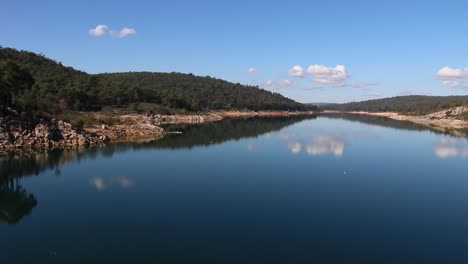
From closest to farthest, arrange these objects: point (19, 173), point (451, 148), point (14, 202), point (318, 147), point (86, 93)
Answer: point (14, 202) → point (19, 173) → point (318, 147) → point (451, 148) → point (86, 93)

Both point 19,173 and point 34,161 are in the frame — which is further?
point 34,161

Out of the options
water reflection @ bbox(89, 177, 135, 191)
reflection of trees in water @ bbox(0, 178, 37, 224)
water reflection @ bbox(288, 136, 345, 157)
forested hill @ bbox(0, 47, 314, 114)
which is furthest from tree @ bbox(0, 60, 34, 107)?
water reflection @ bbox(288, 136, 345, 157)

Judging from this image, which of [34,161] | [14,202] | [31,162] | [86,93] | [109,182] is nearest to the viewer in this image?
[14,202]

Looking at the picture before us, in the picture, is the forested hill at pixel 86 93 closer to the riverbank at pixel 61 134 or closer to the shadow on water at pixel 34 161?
the riverbank at pixel 61 134

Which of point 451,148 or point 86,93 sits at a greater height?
point 86,93

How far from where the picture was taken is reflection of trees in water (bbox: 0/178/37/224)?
25.0 metres

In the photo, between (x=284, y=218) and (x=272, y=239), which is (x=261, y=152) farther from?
(x=272, y=239)

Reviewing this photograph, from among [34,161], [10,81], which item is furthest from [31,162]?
[10,81]

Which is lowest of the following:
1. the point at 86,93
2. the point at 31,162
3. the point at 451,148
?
the point at 451,148

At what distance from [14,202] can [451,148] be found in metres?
58.4

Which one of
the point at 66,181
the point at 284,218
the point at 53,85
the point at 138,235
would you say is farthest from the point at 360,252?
the point at 53,85

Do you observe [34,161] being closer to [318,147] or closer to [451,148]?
[318,147]

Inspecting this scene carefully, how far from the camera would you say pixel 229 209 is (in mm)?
26156

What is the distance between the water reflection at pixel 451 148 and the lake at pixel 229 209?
637 cm
